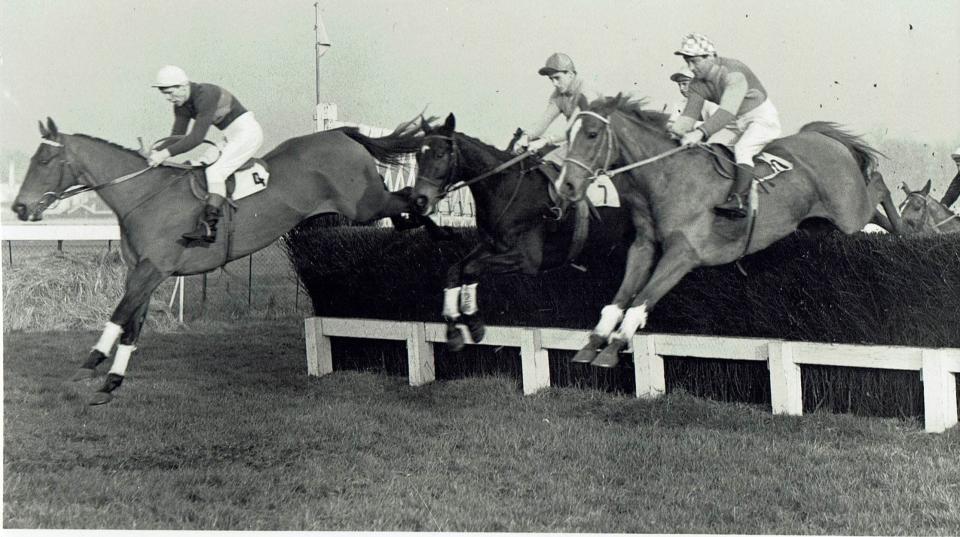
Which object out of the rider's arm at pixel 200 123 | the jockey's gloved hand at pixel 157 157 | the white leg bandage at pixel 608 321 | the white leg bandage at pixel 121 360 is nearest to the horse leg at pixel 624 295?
the white leg bandage at pixel 608 321

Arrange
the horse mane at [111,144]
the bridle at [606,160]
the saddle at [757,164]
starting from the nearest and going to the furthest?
1. the bridle at [606,160]
2. the saddle at [757,164]
3. the horse mane at [111,144]

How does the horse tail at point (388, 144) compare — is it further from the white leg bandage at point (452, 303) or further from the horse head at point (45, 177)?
the horse head at point (45, 177)

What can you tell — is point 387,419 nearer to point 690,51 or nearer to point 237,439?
point 237,439

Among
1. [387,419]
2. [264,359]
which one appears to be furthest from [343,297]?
[387,419]

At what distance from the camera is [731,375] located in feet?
23.3

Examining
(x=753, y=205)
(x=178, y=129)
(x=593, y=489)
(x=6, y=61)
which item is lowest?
(x=593, y=489)

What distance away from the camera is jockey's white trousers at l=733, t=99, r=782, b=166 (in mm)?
6391

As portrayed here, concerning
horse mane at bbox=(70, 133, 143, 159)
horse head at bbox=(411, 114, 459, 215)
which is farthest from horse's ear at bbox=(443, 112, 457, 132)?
horse mane at bbox=(70, 133, 143, 159)

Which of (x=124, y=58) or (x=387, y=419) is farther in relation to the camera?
(x=124, y=58)

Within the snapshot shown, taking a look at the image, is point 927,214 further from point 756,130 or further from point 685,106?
point 685,106

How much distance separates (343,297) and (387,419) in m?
2.15

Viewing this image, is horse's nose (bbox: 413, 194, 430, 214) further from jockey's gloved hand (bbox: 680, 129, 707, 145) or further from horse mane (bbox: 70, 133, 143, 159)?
horse mane (bbox: 70, 133, 143, 159)

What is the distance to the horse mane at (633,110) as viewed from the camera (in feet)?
19.7

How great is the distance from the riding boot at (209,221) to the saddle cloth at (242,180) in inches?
5.0
